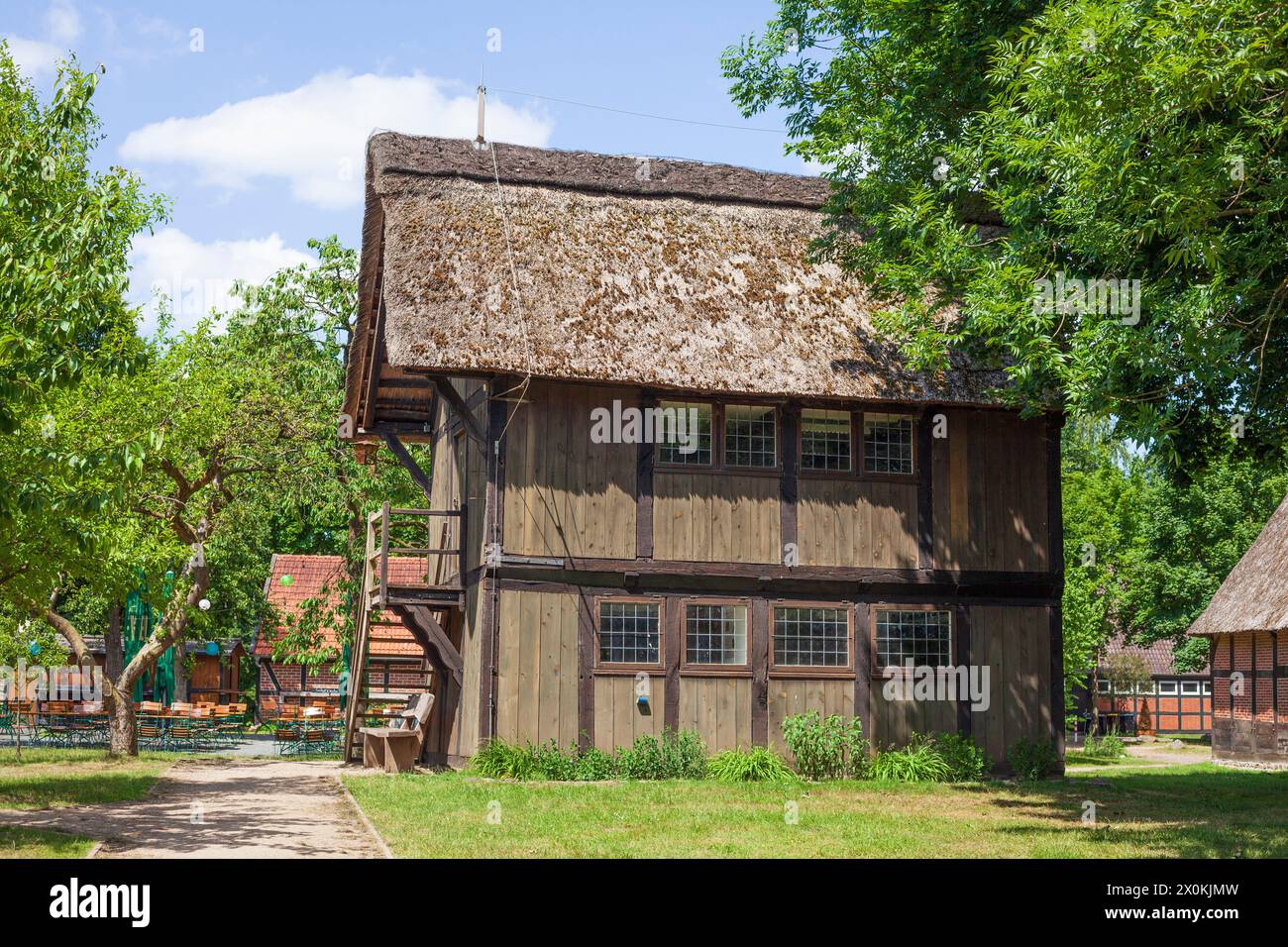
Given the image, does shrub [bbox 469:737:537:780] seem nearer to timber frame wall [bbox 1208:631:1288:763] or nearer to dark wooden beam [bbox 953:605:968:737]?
dark wooden beam [bbox 953:605:968:737]

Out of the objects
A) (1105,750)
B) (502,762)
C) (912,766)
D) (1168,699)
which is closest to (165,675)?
(502,762)

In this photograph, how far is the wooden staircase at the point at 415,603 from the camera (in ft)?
67.0

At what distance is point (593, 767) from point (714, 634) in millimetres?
2665

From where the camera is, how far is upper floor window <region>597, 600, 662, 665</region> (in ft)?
63.8

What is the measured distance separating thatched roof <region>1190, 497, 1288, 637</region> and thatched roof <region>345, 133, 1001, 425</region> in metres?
15.4

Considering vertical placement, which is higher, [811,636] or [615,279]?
[615,279]

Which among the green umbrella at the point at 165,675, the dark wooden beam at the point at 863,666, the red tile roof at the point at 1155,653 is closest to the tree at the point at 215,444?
the green umbrella at the point at 165,675

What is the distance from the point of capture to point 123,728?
25.8 metres

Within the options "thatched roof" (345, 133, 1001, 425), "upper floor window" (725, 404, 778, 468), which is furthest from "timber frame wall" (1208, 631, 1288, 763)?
"upper floor window" (725, 404, 778, 468)

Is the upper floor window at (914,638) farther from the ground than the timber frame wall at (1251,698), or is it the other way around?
the upper floor window at (914,638)

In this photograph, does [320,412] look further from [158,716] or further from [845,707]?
[845,707]

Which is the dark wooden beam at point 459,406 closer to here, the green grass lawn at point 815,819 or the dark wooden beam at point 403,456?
the dark wooden beam at point 403,456

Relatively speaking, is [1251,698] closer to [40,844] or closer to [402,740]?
[402,740]

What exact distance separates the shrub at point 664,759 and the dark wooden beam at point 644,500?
8.56 ft
